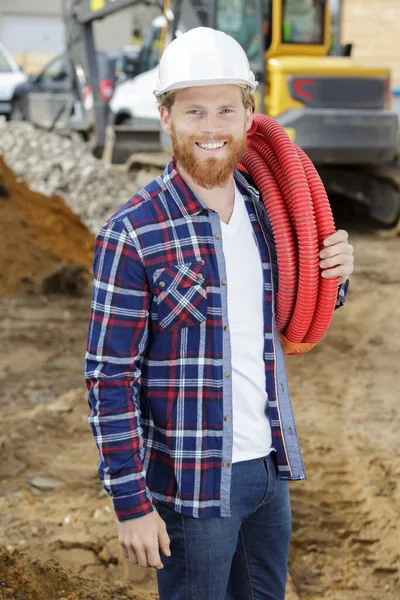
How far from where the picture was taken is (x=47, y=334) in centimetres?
782

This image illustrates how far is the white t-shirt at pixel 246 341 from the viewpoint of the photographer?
2207 mm

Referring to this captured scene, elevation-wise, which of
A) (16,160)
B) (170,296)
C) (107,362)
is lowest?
(16,160)

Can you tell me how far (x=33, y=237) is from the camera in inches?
417

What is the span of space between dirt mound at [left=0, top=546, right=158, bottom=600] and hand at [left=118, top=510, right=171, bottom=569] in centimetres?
99

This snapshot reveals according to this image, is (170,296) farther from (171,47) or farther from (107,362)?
(171,47)

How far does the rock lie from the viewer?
15.8 ft

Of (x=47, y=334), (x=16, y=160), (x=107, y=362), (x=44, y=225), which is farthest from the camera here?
(x=16, y=160)

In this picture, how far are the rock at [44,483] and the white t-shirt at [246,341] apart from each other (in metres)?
2.85

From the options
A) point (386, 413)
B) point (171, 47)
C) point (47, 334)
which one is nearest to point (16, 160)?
point (47, 334)

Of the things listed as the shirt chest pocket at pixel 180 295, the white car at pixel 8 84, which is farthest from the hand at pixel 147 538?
the white car at pixel 8 84

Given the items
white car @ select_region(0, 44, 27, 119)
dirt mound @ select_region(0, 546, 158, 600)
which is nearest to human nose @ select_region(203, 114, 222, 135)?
dirt mound @ select_region(0, 546, 158, 600)

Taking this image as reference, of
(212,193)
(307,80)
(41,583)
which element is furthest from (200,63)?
(307,80)

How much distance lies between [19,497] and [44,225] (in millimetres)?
6659

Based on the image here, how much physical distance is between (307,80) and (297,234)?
8.34 m
